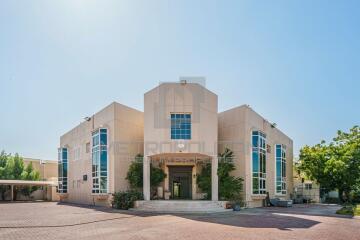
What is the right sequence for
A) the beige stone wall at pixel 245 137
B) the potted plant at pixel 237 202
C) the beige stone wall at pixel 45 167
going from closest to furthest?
1. the potted plant at pixel 237 202
2. the beige stone wall at pixel 245 137
3. the beige stone wall at pixel 45 167

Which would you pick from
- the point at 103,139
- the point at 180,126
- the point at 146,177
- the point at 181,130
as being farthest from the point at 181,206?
the point at 103,139

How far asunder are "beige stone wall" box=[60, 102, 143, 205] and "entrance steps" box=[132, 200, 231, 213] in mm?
3592

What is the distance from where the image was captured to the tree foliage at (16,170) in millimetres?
43759

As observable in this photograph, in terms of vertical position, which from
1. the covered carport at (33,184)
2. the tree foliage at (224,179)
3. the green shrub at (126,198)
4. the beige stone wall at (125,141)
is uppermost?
the beige stone wall at (125,141)

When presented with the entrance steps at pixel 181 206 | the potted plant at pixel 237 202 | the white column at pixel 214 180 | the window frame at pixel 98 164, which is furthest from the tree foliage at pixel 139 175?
the potted plant at pixel 237 202

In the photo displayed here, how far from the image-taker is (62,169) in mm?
36469

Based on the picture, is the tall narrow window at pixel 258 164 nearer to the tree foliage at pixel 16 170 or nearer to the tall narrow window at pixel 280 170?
the tall narrow window at pixel 280 170

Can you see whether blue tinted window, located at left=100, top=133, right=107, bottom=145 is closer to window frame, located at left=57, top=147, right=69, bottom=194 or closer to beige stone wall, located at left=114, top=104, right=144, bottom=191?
beige stone wall, located at left=114, top=104, right=144, bottom=191

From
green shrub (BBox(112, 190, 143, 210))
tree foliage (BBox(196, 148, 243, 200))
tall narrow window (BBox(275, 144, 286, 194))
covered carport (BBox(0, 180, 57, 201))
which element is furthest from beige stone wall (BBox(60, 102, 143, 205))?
tall narrow window (BBox(275, 144, 286, 194))

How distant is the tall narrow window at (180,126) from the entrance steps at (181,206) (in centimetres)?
460

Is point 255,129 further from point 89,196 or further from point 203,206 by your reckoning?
point 89,196

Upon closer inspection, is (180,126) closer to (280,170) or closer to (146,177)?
(146,177)

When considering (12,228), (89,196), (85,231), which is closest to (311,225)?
(85,231)

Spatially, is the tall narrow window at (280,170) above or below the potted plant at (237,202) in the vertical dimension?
above
